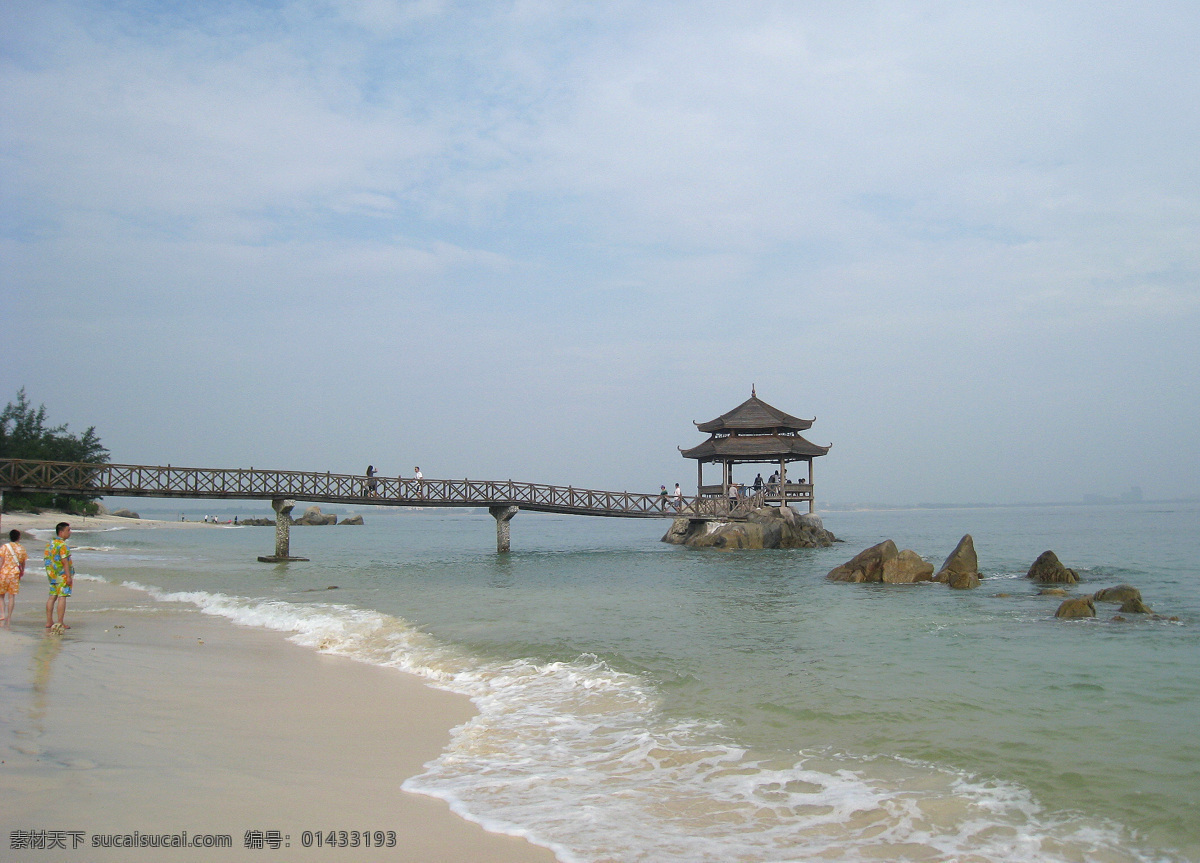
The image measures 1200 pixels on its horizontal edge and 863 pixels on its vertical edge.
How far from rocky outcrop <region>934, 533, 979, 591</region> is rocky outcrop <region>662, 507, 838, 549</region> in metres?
13.9

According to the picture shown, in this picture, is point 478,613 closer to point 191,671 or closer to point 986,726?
point 191,671

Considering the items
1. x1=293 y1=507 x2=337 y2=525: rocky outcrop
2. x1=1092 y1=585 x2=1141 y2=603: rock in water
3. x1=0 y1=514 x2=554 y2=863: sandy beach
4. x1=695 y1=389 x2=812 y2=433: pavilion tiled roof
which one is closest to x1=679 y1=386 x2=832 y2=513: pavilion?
x1=695 y1=389 x2=812 y2=433: pavilion tiled roof

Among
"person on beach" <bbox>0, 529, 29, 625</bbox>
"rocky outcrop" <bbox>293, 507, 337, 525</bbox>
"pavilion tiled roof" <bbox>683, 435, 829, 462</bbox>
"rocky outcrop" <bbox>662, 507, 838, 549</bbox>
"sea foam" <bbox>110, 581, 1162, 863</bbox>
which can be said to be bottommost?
"rocky outcrop" <bbox>293, 507, 337, 525</bbox>

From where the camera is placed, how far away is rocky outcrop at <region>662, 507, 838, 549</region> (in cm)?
3519

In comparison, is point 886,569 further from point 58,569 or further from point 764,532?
point 58,569

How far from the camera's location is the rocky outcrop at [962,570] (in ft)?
65.1

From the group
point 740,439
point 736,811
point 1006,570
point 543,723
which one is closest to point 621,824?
point 736,811

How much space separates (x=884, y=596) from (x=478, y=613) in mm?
10000

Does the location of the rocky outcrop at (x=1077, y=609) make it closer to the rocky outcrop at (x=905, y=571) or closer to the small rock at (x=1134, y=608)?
the small rock at (x=1134, y=608)

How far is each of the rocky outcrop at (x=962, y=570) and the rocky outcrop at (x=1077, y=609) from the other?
499 cm

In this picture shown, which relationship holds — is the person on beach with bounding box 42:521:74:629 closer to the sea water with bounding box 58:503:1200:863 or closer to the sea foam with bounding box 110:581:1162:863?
the sea water with bounding box 58:503:1200:863

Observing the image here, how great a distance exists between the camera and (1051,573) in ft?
70.5

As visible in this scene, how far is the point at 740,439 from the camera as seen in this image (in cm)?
3875

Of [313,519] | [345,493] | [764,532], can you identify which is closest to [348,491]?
[345,493]
